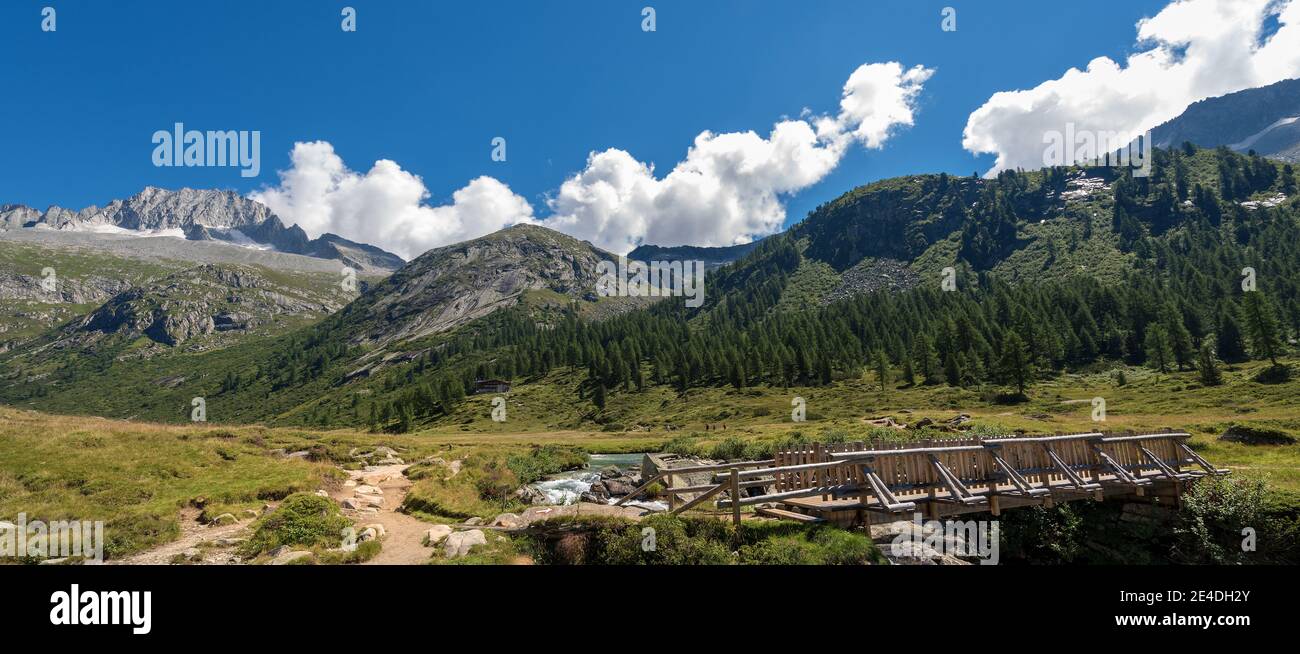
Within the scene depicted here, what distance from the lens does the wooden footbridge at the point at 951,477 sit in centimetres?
1602

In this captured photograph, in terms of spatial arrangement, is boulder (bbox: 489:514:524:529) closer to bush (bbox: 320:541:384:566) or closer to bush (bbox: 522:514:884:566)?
bush (bbox: 522:514:884:566)

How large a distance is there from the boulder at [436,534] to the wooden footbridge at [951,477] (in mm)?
9224

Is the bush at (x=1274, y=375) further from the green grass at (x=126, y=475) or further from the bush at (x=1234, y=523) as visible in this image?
the green grass at (x=126, y=475)

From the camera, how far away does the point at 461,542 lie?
18531mm

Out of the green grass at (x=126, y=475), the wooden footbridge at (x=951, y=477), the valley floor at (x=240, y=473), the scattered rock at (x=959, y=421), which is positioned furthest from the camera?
the scattered rock at (x=959, y=421)

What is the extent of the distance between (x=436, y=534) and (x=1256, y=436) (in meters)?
46.9

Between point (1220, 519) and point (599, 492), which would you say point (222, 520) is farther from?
point (1220, 519)

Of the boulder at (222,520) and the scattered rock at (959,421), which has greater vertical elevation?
the boulder at (222,520)

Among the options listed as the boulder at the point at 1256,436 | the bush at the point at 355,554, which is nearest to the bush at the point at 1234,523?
the boulder at the point at 1256,436

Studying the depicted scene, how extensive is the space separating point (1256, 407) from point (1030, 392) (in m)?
35.1
